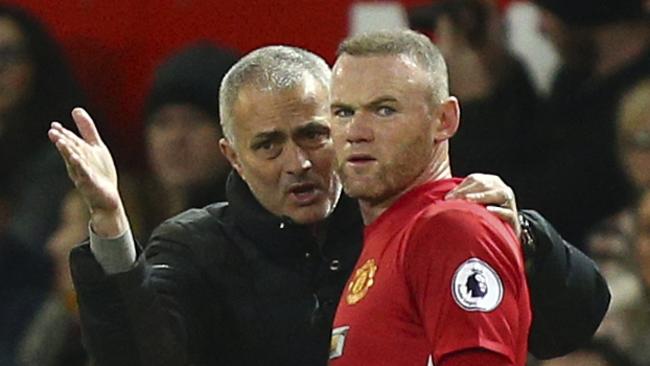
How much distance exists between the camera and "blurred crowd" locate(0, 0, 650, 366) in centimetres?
500

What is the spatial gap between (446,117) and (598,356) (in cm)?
140

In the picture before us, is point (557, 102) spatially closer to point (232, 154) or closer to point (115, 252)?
point (232, 154)

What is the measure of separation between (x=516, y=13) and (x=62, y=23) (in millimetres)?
A: 1390

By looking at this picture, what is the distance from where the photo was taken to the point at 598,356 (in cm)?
454

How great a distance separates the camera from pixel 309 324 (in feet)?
11.9

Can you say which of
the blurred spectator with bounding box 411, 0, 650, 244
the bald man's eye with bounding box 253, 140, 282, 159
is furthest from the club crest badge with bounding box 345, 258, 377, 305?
the blurred spectator with bounding box 411, 0, 650, 244

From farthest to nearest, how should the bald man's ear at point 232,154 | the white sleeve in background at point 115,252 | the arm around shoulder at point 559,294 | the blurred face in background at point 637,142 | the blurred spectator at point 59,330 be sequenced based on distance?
the blurred spectator at point 59,330
the blurred face in background at point 637,142
the bald man's ear at point 232,154
the arm around shoulder at point 559,294
the white sleeve in background at point 115,252

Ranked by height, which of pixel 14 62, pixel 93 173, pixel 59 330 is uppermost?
pixel 93 173

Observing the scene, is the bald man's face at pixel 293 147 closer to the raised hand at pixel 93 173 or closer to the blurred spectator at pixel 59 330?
the raised hand at pixel 93 173

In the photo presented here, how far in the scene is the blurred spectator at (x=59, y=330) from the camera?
217 inches

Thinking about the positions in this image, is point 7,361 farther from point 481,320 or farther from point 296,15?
point 481,320

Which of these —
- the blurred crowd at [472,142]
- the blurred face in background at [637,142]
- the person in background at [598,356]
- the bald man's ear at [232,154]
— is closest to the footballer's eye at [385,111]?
the bald man's ear at [232,154]

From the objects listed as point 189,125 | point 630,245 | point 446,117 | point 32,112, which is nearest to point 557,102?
point 630,245

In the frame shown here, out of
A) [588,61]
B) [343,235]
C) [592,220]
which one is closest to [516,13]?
[588,61]
